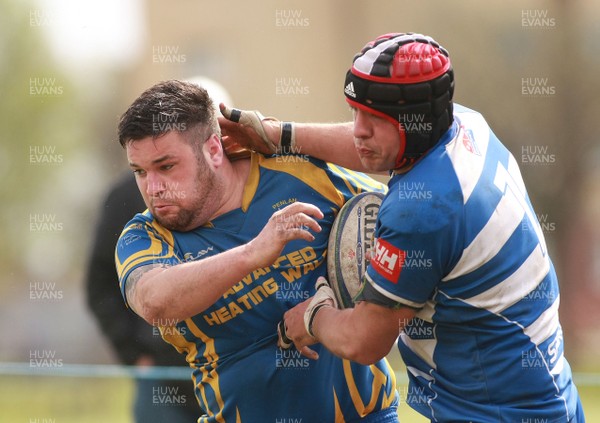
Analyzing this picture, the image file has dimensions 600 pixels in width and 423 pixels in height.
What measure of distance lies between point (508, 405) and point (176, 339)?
1.45 meters

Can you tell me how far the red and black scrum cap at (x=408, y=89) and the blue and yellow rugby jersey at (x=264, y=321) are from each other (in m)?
0.85

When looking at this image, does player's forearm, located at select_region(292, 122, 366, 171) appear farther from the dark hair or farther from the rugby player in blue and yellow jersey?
the dark hair

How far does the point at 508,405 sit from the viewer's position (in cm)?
279

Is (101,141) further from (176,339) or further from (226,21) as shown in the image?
(176,339)

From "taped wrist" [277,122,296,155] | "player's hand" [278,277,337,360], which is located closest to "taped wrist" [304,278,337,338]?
"player's hand" [278,277,337,360]

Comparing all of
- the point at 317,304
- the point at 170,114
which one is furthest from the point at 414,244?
the point at 170,114

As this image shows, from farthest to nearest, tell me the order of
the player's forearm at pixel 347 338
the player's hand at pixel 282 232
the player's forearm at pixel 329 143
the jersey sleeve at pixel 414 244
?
the player's forearm at pixel 329 143 → the player's hand at pixel 282 232 → the player's forearm at pixel 347 338 → the jersey sleeve at pixel 414 244

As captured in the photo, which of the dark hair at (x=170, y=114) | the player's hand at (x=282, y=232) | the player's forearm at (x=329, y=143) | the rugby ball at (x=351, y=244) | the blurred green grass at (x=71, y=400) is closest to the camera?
the player's hand at (x=282, y=232)

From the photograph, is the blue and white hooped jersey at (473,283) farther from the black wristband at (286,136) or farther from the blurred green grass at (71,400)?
the blurred green grass at (71,400)

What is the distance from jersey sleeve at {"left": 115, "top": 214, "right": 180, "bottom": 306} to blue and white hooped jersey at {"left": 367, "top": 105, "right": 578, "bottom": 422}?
988 mm

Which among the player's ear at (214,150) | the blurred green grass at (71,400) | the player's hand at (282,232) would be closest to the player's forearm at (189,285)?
the player's hand at (282,232)

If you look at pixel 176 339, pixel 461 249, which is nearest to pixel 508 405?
pixel 461 249

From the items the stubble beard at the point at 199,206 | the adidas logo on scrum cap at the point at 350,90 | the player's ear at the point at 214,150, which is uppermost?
the adidas logo on scrum cap at the point at 350,90

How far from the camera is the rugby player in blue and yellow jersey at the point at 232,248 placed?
345cm
